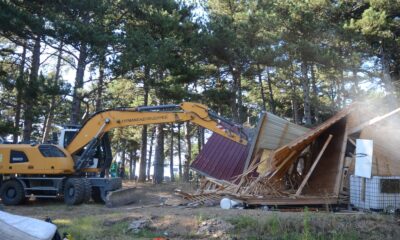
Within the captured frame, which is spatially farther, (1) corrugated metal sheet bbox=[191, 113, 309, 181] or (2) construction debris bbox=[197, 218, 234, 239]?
(1) corrugated metal sheet bbox=[191, 113, 309, 181]

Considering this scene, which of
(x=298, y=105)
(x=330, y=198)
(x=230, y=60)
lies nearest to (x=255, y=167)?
(x=330, y=198)

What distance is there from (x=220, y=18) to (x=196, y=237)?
2143 centimetres

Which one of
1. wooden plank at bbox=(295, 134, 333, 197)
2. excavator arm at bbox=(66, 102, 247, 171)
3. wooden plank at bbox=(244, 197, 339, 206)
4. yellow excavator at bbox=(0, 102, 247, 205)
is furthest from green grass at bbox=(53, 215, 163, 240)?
excavator arm at bbox=(66, 102, 247, 171)

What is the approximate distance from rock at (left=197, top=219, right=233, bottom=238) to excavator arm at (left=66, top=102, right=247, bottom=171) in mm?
6569

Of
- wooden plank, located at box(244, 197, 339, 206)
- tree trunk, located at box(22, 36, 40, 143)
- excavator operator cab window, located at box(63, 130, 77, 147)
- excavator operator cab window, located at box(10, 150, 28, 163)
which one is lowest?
wooden plank, located at box(244, 197, 339, 206)

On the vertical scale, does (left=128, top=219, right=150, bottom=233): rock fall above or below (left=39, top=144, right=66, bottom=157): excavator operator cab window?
below

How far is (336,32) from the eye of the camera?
2553 cm

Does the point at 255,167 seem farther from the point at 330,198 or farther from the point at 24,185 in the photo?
the point at 24,185

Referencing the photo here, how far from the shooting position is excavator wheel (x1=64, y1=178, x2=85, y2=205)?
53.7 feet

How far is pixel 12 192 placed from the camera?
17.3 meters

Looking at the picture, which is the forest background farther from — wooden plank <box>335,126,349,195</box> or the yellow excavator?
wooden plank <box>335,126,349,195</box>

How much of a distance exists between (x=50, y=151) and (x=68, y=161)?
78cm

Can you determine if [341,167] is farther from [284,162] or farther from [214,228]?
[214,228]

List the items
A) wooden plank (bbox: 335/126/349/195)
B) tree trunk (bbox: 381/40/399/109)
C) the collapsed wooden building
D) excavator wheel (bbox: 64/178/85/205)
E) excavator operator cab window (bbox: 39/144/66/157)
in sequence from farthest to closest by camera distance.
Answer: tree trunk (bbox: 381/40/399/109) → excavator operator cab window (bbox: 39/144/66/157) → excavator wheel (bbox: 64/178/85/205) → wooden plank (bbox: 335/126/349/195) → the collapsed wooden building
